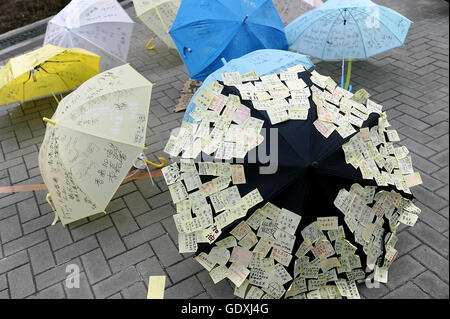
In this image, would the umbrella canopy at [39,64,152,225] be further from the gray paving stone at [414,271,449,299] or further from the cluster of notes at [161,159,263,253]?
the gray paving stone at [414,271,449,299]

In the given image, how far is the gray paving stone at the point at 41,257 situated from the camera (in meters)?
3.58

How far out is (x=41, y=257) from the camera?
3.67 m

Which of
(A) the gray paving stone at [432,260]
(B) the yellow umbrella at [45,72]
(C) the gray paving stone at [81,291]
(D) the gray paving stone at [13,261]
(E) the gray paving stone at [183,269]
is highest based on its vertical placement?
(B) the yellow umbrella at [45,72]

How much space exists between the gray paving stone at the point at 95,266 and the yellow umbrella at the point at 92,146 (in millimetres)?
423

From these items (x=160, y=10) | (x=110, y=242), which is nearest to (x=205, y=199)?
(x=110, y=242)

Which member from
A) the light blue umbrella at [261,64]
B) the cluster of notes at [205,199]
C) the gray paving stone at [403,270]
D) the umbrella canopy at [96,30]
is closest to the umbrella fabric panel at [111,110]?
the light blue umbrella at [261,64]

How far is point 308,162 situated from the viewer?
251 cm

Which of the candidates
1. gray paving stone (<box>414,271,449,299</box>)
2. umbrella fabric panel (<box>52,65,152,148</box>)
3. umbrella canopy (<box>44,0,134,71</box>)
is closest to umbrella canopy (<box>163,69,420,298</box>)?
gray paving stone (<box>414,271,449,299</box>)

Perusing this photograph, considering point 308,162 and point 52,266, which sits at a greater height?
point 308,162

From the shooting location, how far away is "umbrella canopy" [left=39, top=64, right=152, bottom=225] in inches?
130

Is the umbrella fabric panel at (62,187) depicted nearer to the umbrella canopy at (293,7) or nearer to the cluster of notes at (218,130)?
the cluster of notes at (218,130)

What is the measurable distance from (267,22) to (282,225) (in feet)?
8.94
